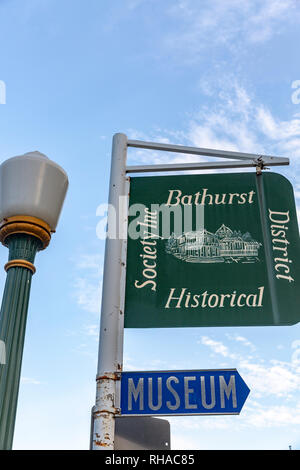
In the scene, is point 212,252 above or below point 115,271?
above

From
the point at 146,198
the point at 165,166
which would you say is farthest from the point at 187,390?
the point at 165,166

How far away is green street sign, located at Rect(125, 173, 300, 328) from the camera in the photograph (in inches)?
167

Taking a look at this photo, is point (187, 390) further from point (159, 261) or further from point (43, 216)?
point (43, 216)

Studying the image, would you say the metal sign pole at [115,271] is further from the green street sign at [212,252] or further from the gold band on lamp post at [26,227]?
the gold band on lamp post at [26,227]

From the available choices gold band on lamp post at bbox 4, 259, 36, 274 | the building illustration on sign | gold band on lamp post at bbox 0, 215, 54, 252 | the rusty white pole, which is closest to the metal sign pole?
the rusty white pole

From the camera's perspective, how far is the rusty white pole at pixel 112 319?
378 cm

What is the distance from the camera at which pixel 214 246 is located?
4.52 meters

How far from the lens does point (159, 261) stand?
4469mm

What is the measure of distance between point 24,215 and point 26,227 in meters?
0.10

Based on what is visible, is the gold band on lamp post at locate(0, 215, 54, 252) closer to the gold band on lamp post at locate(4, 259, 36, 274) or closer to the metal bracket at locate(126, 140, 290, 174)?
the gold band on lamp post at locate(4, 259, 36, 274)

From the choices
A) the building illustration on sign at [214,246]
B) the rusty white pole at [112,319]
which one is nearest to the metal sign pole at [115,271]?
the rusty white pole at [112,319]

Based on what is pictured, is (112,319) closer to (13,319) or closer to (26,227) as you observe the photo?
(13,319)

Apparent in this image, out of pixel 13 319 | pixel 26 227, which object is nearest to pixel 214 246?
pixel 26 227
